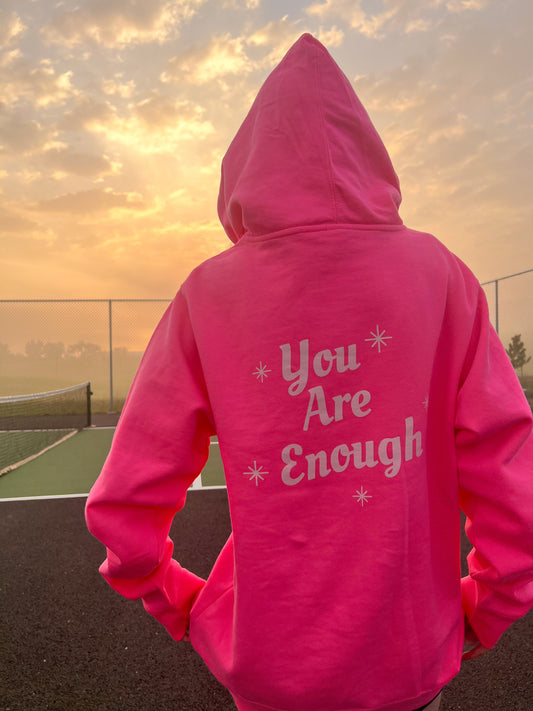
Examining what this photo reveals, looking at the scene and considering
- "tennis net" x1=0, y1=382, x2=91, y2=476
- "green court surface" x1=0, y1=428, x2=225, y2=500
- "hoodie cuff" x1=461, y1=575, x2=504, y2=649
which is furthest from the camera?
"tennis net" x1=0, y1=382, x2=91, y2=476

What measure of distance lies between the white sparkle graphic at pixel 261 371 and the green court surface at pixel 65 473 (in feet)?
17.4

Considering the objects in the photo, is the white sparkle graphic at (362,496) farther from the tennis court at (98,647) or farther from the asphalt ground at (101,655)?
the asphalt ground at (101,655)

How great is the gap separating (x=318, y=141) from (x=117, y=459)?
2.41 feet

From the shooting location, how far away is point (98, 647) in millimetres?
2789

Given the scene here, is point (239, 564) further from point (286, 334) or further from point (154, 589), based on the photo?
point (286, 334)

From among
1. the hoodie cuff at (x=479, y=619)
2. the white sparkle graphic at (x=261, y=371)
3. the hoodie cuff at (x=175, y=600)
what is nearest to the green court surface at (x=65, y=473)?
the hoodie cuff at (x=175, y=600)

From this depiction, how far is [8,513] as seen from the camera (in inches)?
198

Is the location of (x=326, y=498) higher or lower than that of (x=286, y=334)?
lower

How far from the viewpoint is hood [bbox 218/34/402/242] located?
93 centimetres

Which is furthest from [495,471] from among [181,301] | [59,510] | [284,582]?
[59,510]

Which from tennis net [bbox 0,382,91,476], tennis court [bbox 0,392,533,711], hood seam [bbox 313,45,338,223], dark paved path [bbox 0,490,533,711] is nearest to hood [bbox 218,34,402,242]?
hood seam [bbox 313,45,338,223]

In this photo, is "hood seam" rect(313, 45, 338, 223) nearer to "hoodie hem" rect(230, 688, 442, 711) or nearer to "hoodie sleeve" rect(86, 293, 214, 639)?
"hoodie sleeve" rect(86, 293, 214, 639)

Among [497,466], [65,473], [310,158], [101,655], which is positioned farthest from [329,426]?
[65,473]

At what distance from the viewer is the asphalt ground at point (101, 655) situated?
2375mm
